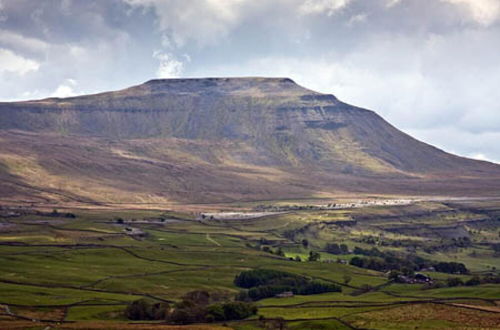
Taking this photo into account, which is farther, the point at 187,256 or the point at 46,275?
the point at 187,256

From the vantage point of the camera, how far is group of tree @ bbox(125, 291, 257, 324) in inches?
4719

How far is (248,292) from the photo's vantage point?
15038cm

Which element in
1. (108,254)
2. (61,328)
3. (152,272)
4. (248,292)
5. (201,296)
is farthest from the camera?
(108,254)

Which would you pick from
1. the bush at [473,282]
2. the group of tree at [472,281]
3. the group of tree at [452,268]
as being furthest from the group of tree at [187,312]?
the group of tree at [452,268]

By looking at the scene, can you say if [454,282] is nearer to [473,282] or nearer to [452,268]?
[473,282]

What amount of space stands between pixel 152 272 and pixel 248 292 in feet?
87.4

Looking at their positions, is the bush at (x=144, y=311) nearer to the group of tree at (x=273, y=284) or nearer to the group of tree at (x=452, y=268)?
the group of tree at (x=273, y=284)

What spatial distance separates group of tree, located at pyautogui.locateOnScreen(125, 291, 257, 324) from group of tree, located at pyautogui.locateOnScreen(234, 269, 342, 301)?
73.7 feet

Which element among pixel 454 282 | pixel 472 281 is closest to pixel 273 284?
pixel 454 282

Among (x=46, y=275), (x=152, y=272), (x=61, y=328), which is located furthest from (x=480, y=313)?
(x=46, y=275)

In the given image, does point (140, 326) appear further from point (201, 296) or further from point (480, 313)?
point (480, 313)

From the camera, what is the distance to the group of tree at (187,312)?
393ft

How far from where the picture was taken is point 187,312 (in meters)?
120

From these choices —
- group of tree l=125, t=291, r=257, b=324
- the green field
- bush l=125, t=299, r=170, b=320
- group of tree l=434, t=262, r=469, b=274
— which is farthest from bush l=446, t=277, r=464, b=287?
bush l=125, t=299, r=170, b=320
